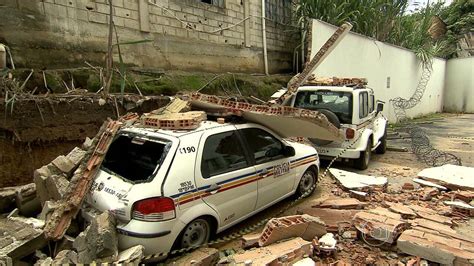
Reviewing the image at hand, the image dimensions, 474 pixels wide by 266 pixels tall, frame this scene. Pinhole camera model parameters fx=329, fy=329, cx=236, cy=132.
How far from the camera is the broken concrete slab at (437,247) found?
341 centimetres

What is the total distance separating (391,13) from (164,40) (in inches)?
429

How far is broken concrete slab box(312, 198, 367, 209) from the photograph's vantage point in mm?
4926

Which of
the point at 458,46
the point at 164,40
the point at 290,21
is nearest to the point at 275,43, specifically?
the point at 290,21

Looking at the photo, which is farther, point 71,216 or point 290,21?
point 290,21

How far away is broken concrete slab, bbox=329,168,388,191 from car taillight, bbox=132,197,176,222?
12.3ft

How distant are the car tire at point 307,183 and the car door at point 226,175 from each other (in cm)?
131

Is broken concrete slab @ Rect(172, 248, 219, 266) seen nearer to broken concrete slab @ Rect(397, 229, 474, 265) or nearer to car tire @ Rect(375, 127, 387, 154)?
broken concrete slab @ Rect(397, 229, 474, 265)

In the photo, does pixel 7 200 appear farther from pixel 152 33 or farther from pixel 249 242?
pixel 152 33

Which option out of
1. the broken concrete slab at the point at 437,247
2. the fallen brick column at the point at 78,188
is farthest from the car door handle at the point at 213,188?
the broken concrete slab at the point at 437,247

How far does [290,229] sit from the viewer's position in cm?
372

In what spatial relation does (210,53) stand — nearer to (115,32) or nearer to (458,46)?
(115,32)

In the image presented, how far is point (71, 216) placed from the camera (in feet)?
11.1

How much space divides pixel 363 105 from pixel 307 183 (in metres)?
2.78

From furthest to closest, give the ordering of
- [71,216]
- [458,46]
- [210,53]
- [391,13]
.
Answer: [458,46] < [391,13] < [210,53] < [71,216]
